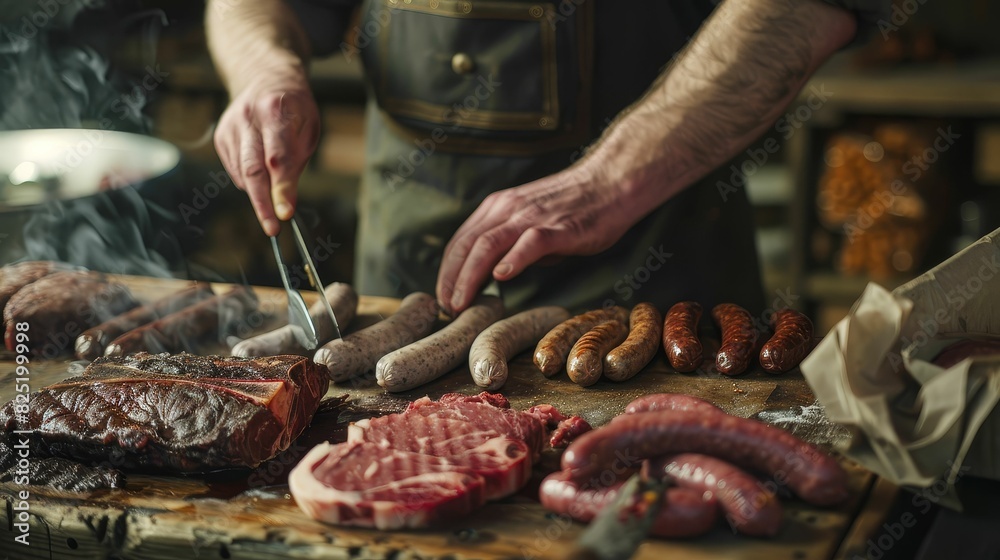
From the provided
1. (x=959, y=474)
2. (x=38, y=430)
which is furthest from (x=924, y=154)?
(x=38, y=430)

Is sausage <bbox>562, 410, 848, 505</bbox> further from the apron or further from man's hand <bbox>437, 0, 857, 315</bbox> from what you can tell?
the apron

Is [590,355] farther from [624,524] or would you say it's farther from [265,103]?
[265,103]

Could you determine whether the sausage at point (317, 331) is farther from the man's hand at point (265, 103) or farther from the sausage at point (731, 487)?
the sausage at point (731, 487)

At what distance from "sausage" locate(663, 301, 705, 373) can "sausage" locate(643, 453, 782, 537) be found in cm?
80

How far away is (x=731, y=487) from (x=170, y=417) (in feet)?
4.42

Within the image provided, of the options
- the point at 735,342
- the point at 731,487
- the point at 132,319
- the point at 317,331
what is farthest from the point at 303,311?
the point at 731,487

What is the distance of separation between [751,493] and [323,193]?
4976 mm

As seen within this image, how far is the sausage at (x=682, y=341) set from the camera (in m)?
2.93

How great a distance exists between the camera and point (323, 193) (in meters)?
6.55

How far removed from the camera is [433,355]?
2947 millimetres

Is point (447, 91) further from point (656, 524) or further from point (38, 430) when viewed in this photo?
point (656, 524)

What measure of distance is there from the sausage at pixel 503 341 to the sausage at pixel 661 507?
0.70m

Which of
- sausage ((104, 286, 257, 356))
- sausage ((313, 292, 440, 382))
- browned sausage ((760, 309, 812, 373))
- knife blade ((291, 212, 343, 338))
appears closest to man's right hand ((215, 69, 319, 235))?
knife blade ((291, 212, 343, 338))

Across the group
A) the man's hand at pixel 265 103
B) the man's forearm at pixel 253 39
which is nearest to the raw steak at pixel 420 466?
the man's hand at pixel 265 103
